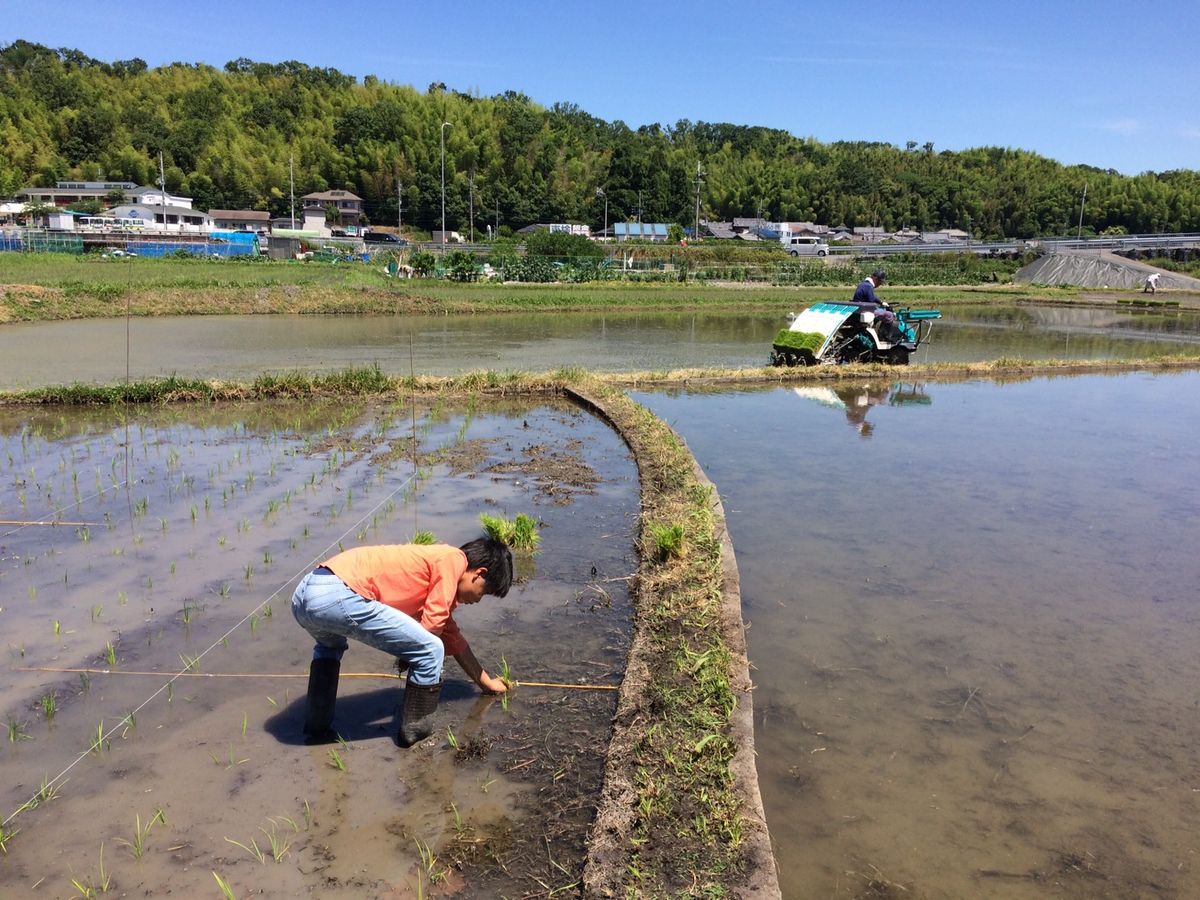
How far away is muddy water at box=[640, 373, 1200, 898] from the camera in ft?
8.79

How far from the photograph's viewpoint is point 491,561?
315 centimetres

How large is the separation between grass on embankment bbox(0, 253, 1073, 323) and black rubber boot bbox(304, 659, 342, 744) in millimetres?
17159

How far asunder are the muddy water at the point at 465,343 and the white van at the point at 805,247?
40.2 meters

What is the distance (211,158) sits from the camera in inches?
3031

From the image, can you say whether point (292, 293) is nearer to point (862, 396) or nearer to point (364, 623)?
point (862, 396)

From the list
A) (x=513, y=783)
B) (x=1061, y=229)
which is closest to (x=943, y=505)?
(x=513, y=783)

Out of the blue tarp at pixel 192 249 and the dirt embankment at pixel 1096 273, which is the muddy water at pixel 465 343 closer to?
the blue tarp at pixel 192 249

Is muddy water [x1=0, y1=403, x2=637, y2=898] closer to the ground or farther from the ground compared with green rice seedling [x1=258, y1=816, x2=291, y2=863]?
farther from the ground

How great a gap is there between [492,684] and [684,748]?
35.4 inches

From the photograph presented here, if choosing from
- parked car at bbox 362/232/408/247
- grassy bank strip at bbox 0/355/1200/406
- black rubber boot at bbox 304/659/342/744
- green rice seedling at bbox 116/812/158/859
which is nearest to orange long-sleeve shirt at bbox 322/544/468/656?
black rubber boot at bbox 304/659/342/744

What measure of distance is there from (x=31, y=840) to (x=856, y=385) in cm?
1140

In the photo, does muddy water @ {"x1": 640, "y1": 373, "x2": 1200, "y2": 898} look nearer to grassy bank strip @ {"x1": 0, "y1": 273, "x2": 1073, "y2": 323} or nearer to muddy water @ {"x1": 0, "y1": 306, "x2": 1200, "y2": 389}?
muddy water @ {"x1": 0, "y1": 306, "x2": 1200, "y2": 389}

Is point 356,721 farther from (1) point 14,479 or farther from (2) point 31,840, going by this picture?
(1) point 14,479

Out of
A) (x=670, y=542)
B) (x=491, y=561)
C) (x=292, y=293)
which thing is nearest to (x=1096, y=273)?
(x=292, y=293)
